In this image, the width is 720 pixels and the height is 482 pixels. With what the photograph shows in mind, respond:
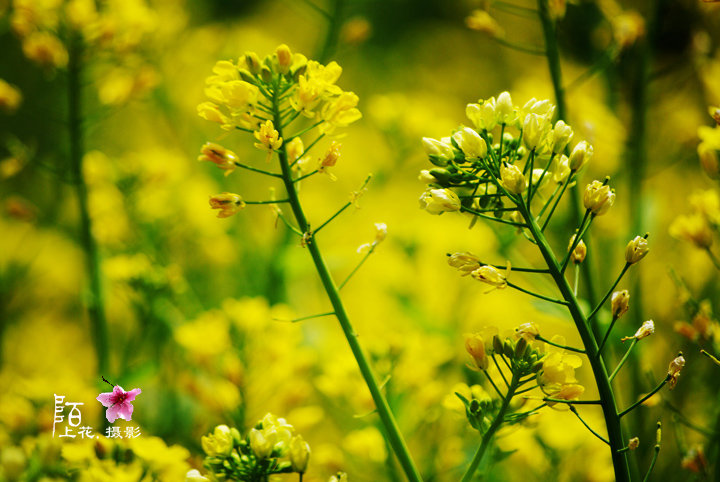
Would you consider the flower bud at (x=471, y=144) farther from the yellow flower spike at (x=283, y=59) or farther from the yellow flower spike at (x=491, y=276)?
the yellow flower spike at (x=283, y=59)

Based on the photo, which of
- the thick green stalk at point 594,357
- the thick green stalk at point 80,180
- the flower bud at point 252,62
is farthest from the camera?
the thick green stalk at point 80,180

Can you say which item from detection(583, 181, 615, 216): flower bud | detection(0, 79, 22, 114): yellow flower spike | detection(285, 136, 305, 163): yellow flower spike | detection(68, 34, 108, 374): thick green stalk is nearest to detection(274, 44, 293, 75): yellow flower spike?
detection(285, 136, 305, 163): yellow flower spike

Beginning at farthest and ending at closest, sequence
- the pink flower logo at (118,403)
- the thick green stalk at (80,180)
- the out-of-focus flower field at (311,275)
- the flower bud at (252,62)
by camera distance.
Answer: the thick green stalk at (80,180), the out-of-focus flower field at (311,275), the pink flower logo at (118,403), the flower bud at (252,62)

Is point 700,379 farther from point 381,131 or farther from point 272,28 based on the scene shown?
point 272,28

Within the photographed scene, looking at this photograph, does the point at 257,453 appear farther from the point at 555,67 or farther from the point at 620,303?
the point at 555,67

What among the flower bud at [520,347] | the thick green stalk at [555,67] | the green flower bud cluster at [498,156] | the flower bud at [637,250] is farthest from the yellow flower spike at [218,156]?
the thick green stalk at [555,67]

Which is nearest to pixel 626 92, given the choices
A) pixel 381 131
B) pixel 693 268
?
pixel 693 268

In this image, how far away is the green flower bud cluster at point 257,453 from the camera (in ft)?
3.13

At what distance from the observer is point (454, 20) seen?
5.09 meters

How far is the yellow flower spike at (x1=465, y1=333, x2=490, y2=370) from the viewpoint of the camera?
2.99ft

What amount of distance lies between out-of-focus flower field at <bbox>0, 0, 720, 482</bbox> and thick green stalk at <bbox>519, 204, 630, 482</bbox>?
0.06 metres

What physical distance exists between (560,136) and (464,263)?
9.6 inches

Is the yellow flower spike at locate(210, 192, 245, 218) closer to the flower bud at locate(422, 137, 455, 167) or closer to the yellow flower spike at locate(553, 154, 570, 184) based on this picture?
the flower bud at locate(422, 137, 455, 167)

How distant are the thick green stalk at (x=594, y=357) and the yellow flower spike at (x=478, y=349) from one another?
0.15m
